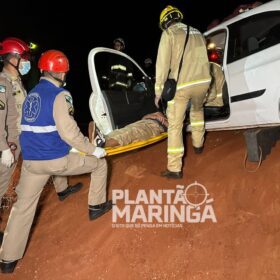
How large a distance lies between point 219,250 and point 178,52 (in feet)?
7.40

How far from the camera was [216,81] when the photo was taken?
5.08 m

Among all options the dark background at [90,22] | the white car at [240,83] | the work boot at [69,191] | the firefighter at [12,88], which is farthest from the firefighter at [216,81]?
the dark background at [90,22]

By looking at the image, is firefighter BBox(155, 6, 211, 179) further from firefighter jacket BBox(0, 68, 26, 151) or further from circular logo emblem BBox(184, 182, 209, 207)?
firefighter jacket BBox(0, 68, 26, 151)

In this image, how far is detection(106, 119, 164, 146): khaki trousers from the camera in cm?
486

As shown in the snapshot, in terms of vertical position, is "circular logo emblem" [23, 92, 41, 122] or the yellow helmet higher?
the yellow helmet

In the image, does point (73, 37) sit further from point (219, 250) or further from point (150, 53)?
point (219, 250)

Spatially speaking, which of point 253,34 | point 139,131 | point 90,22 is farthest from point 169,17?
point 90,22

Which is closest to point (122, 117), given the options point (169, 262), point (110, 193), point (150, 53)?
point (110, 193)

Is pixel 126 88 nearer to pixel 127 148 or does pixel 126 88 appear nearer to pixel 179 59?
pixel 127 148

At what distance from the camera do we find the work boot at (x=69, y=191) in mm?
4742

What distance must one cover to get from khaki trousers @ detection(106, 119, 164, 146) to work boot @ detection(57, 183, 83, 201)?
0.79 m

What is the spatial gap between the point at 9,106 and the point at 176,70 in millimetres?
1968

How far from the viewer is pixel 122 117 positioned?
5.19 meters

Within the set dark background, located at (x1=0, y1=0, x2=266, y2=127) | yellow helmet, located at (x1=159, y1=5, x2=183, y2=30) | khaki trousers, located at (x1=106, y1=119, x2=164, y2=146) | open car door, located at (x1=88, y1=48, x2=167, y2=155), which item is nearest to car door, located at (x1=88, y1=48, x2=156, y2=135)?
open car door, located at (x1=88, y1=48, x2=167, y2=155)
